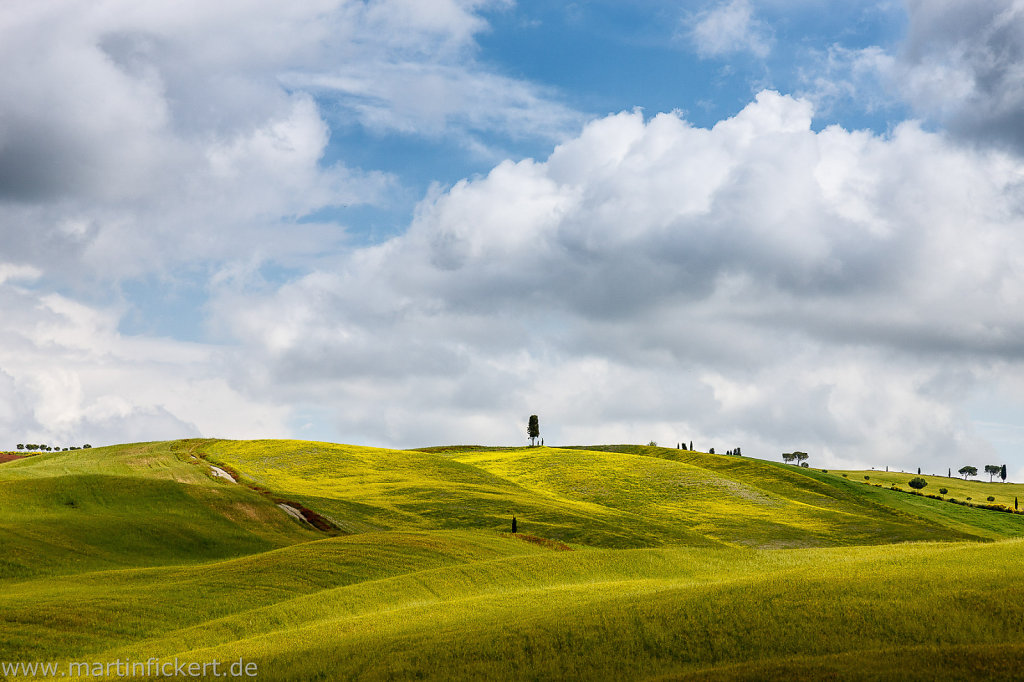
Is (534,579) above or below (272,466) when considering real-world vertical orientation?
below

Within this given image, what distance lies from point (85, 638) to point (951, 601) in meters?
33.4

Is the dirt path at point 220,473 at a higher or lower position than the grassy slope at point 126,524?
higher

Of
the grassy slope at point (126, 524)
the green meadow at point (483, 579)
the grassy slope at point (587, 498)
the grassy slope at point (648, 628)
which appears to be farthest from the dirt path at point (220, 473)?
the grassy slope at point (648, 628)

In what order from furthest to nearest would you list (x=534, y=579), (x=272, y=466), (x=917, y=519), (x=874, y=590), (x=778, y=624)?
(x=272, y=466), (x=917, y=519), (x=534, y=579), (x=874, y=590), (x=778, y=624)

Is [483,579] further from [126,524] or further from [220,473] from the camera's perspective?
[220,473]

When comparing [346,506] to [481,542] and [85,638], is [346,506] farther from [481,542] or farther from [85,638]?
[85,638]

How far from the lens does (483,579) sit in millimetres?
44344

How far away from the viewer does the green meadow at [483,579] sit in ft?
81.2

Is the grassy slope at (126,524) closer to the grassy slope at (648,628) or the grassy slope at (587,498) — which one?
the grassy slope at (587,498)

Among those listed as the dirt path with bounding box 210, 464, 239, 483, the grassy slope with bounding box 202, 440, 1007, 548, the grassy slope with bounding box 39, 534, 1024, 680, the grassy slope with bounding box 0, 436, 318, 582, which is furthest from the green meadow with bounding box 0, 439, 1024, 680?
the dirt path with bounding box 210, 464, 239, 483

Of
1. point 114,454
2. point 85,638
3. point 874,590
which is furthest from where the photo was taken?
point 114,454

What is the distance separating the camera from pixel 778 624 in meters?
26.0

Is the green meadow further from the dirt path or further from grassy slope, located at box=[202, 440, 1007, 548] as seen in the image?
the dirt path

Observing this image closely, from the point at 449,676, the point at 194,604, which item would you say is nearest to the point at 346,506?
the point at 194,604
